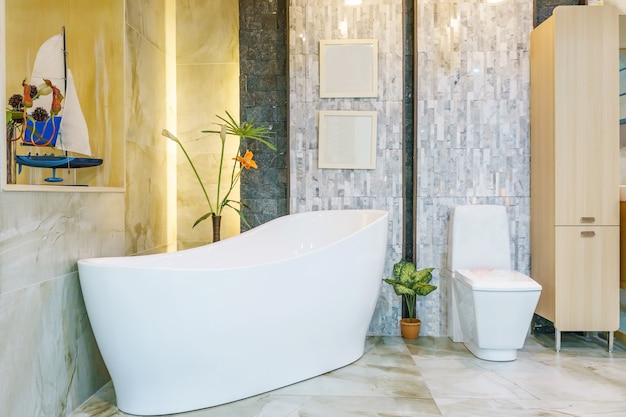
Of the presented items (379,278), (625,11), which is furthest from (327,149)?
(625,11)

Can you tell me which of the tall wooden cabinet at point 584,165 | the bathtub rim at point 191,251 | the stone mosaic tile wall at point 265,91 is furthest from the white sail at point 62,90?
the tall wooden cabinet at point 584,165

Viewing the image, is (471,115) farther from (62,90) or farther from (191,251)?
(62,90)

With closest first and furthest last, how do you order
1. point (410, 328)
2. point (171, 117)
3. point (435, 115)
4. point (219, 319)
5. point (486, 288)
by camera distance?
point (219, 319) → point (486, 288) → point (410, 328) → point (435, 115) → point (171, 117)

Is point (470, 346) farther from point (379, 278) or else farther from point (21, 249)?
point (21, 249)

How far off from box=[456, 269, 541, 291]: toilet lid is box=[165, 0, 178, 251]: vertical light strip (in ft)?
6.67

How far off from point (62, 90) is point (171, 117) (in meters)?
1.24

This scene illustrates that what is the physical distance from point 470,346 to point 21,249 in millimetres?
2492

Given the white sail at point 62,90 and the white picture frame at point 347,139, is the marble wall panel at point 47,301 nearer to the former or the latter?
the white sail at point 62,90

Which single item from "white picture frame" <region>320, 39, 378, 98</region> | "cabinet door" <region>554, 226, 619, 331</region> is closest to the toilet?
"cabinet door" <region>554, 226, 619, 331</region>

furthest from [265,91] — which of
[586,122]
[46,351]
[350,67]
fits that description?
[46,351]

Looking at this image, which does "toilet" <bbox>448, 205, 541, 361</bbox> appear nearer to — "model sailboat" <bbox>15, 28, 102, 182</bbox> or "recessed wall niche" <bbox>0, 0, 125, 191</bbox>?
"recessed wall niche" <bbox>0, 0, 125, 191</bbox>

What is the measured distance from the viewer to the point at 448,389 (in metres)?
2.46

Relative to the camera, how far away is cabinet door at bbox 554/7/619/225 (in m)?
3.08

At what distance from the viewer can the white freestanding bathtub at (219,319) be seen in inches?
78.9
